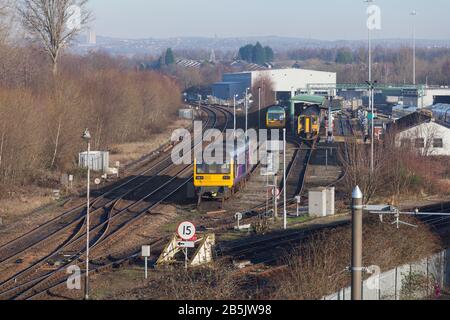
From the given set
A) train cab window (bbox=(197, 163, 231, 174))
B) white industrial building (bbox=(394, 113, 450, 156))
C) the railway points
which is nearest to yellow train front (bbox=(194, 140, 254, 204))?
train cab window (bbox=(197, 163, 231, 174))

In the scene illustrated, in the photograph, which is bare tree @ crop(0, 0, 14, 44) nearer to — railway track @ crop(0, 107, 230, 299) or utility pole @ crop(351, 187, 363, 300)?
railway track @ crop(0, 107, 230, 299)

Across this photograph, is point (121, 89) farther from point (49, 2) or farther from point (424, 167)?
point (424, 167)

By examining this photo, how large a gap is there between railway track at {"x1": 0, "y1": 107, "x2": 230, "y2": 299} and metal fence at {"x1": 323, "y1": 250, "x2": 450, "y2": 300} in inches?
228

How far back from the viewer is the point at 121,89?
4341cm

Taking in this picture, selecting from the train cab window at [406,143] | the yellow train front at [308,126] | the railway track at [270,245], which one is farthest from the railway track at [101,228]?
the yellow train front at [308,126]

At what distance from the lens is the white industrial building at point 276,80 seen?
84375 millimetres

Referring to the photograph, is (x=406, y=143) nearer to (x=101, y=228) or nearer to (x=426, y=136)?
(x=426, y=136)

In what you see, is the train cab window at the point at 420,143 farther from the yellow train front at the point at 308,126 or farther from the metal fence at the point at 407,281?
the metal fence at the point at 407,281

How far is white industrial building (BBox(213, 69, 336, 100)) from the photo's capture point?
8438 cm

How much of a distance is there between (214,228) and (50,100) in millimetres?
12657

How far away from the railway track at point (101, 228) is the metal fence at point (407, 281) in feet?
19.0

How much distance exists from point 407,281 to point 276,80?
72201mm

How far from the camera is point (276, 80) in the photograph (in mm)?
85500
